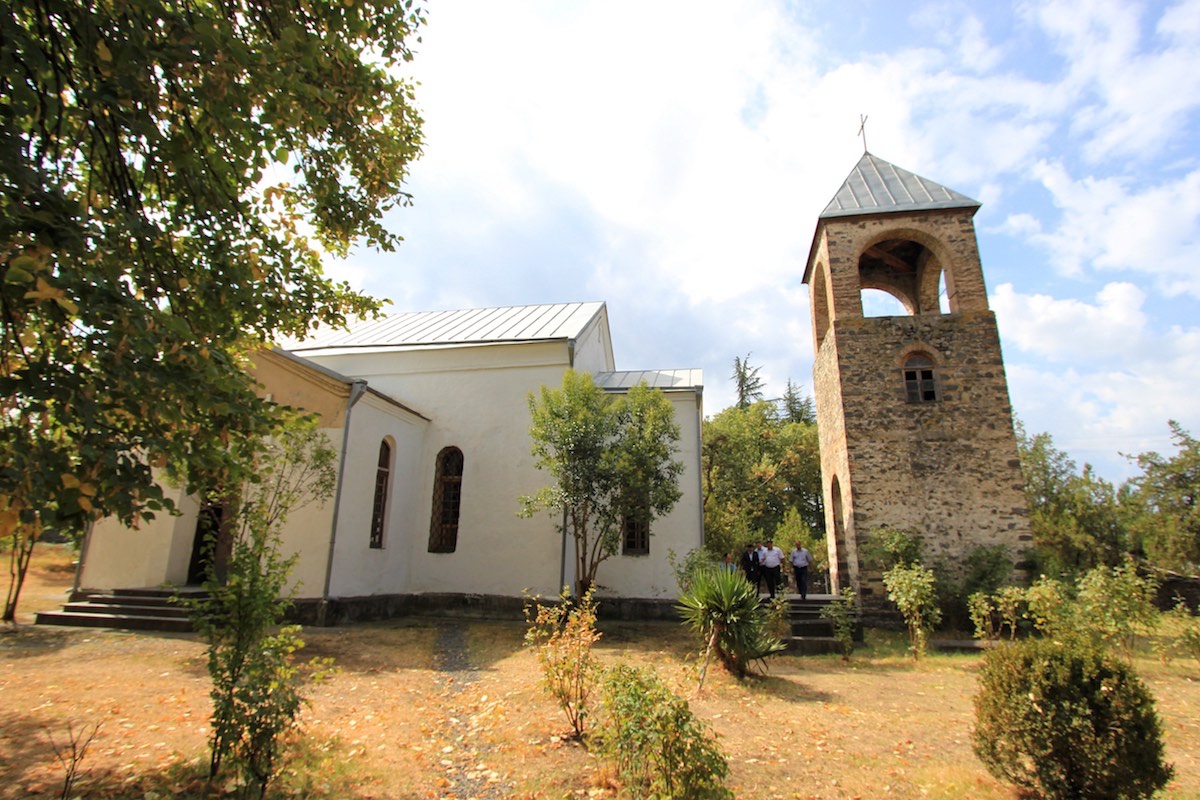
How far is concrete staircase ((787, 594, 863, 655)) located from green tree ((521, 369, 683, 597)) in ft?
11.8

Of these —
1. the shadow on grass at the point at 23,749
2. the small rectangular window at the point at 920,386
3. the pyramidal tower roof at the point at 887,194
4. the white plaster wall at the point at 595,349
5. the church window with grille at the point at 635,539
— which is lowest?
the shadow on grass at the point at 23,749

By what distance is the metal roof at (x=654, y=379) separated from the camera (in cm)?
1691

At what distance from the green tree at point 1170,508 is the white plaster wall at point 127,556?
96.9 ft

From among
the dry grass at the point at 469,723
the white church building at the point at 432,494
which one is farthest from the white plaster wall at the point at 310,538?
the dry grass at the point at 469,723

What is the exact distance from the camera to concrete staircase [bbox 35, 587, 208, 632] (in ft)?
36.2

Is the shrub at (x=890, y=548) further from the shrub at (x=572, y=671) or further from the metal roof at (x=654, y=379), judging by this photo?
the shrub at (x=572, y=671)

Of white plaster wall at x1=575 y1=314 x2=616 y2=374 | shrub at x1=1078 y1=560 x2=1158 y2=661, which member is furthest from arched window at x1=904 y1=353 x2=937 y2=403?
white plaster wall at x1=575 y1=314 x2=616 y2=374

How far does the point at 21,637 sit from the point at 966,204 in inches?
865

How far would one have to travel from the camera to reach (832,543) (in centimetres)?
1705

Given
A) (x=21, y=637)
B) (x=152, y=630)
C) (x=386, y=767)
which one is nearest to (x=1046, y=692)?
(x=386, y=767)

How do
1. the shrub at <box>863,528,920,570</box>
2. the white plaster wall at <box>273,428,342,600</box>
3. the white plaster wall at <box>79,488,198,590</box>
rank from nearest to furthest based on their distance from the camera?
the white plaster wall at <box>273,428,342,600</box> → the white plaster wall at <box>79,488,198,590</box> → the shrub at <box>863,528,920,570</box>

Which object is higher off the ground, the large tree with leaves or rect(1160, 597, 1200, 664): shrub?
the large tree with leaves

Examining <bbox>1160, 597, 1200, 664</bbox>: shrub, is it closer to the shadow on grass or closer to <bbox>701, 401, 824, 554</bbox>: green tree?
the shadow on grass

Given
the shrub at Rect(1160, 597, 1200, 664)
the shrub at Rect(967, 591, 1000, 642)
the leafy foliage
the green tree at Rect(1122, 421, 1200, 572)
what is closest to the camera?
the leafy foliage
